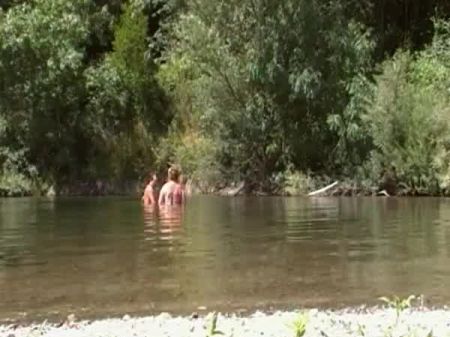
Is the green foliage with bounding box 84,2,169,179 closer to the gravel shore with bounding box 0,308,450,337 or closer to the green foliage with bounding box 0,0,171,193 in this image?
the green foliage with bounding box 0,0,171,193

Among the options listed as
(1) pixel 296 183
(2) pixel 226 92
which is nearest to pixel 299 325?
(1) pixel 296 183

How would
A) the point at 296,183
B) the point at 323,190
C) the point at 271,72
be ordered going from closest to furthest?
the point at 323,190
the point at 271,72
the point at 296,183

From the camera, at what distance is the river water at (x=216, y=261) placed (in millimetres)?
9992

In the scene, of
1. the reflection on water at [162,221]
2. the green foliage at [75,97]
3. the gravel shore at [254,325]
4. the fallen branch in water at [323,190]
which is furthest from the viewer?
the green foliage at [75,97]

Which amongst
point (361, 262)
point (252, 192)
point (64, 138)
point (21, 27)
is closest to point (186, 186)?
point (252, 192)

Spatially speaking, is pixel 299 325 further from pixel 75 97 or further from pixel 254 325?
pixel 75 97

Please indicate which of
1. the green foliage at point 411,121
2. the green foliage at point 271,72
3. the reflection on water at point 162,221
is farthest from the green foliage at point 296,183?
the reflection on water at point 162,221

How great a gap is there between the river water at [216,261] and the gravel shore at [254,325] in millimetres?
740

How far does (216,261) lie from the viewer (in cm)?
1312

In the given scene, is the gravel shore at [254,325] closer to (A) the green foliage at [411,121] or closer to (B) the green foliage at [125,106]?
(A) the green foliage at [411,121]

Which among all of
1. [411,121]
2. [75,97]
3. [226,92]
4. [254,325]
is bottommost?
[254,325]

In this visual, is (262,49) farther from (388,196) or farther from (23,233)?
(23,233)

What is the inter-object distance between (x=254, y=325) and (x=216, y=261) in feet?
16.8

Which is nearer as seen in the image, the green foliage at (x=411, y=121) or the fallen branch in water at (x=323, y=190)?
the green foliage at (x=411, y=121)
